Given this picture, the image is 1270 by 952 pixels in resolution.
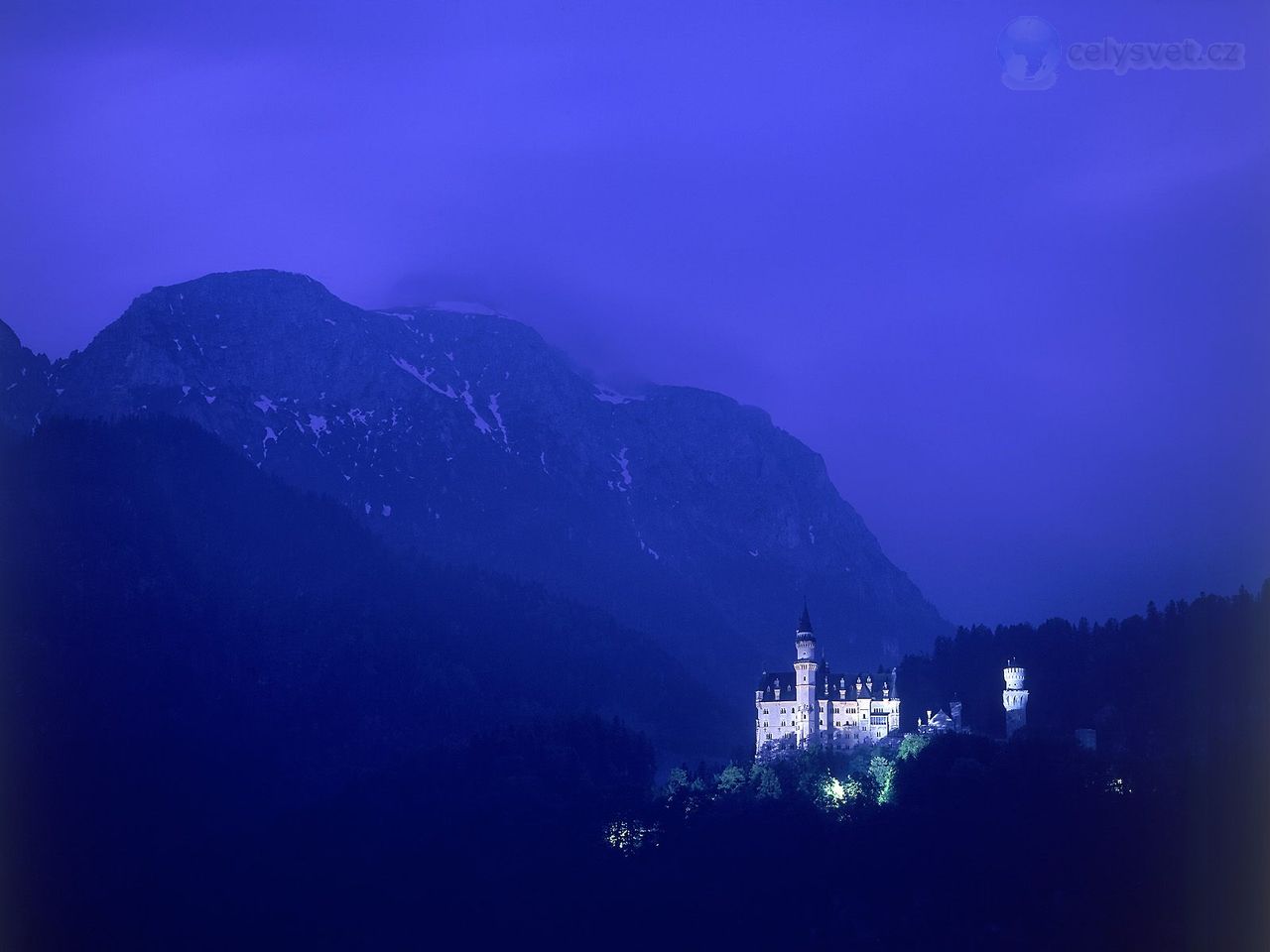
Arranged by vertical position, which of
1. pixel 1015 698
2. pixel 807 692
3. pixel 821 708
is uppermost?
pixel 807 692

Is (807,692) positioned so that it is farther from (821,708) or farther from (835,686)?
(835,686)

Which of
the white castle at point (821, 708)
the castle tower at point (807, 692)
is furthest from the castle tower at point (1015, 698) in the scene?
the castle tower at point (807, 692)

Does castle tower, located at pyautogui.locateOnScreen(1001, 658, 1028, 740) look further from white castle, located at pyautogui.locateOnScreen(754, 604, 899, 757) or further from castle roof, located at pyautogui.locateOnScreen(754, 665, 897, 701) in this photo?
castle roof, located at pyautogui.locateOnScreen(754, 665, 897, 701)

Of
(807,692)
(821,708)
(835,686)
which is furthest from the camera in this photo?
(835,686)

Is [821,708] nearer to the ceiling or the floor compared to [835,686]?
nearer to the floor

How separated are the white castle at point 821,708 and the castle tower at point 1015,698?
9580 mm

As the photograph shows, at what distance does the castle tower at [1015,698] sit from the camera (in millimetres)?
150125

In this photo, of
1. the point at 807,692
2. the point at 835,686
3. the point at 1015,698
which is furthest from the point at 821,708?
the point at 1015,698

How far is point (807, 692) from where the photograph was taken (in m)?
154

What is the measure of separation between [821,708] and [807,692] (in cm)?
186

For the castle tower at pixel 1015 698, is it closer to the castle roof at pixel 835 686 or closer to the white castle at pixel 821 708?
the white castle at pixel 821 708

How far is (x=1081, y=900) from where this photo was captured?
5595 inches

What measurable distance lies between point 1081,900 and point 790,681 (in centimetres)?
3139

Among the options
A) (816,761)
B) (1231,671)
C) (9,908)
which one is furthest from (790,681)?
(9,908)
